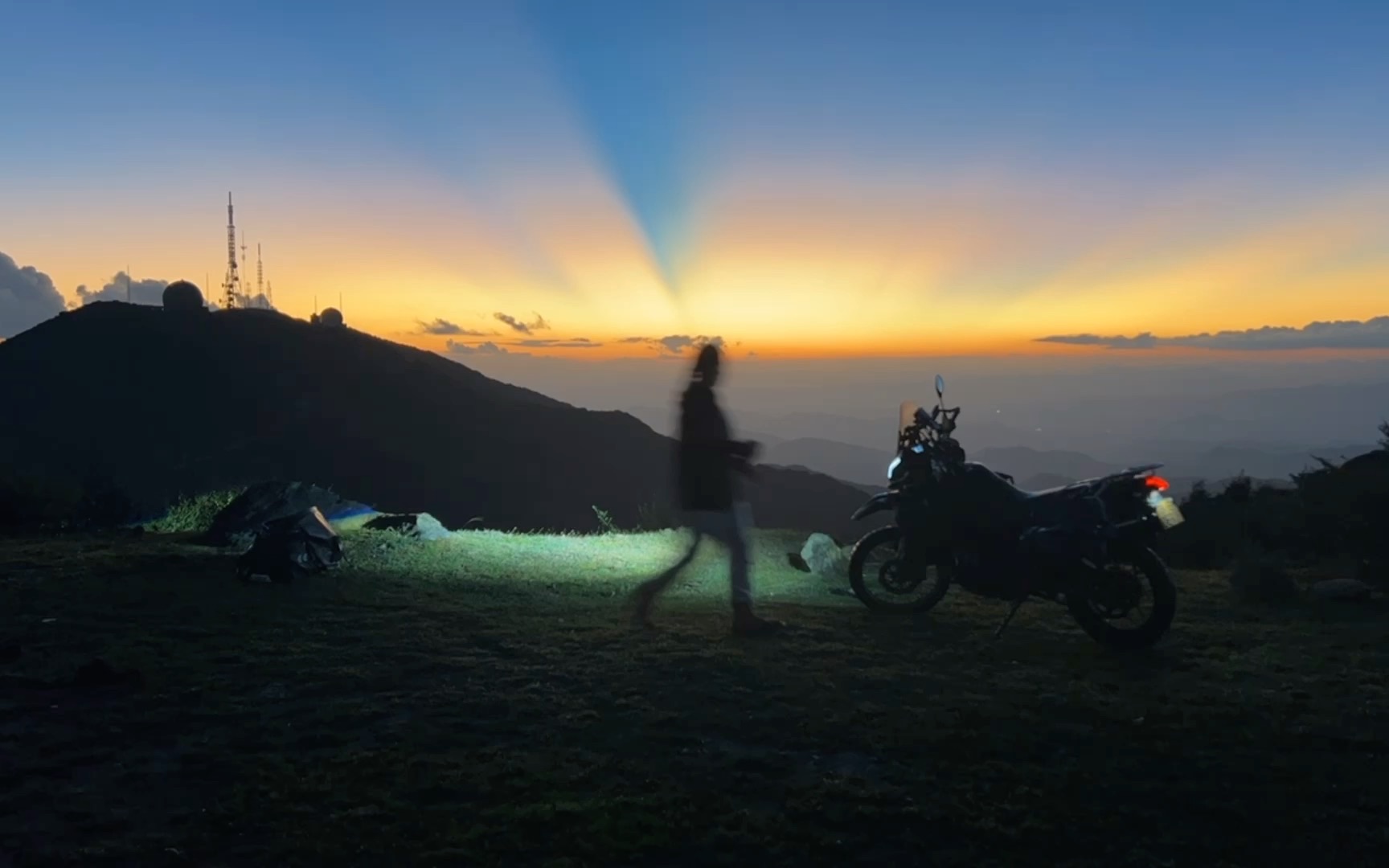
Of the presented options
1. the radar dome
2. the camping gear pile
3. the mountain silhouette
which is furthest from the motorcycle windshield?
the radar dome

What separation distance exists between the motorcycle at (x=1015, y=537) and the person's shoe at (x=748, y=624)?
1574 millimetres

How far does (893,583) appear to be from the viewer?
8.59 meters

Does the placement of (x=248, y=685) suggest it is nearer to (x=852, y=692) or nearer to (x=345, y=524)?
(x=852, y=692)

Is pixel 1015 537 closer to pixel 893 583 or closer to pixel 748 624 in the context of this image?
pixel 893 583

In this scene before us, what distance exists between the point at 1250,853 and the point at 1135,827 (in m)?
0.42

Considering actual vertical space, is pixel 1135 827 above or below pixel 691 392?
below

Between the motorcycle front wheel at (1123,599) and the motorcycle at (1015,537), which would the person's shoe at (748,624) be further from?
the motorcycle front wheel at (1123,599)

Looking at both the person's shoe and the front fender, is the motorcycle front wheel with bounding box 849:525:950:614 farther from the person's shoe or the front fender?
the person's shoe

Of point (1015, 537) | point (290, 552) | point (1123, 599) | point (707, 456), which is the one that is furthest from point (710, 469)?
point (290, 552)

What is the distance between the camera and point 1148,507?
7027 millimetres

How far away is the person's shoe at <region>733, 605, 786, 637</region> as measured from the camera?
7438 millimetres

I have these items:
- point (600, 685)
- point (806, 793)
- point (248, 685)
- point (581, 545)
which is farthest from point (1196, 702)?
point (581, 545)

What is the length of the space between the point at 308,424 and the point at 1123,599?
256 feet

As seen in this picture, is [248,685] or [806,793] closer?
[806,793]
